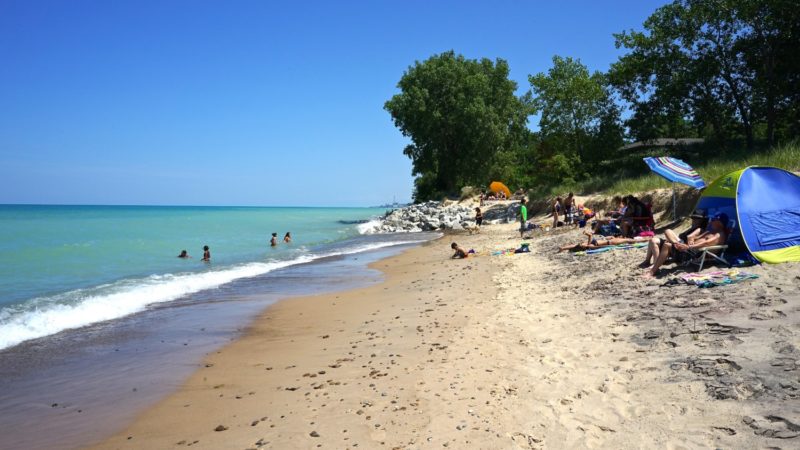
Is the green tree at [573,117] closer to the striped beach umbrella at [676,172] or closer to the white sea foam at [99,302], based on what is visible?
the striped beach umbrella at [676,172]

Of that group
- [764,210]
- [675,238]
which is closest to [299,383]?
[675,238]

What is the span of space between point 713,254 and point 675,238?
69 cm

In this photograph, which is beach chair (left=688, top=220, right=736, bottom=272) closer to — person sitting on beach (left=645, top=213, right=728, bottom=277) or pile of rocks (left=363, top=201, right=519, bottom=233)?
person sitting on beach (left=645, top=213, right=728, bottom=277)

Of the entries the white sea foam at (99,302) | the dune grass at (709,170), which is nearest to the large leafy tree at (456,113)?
the dune grass at (709,170)

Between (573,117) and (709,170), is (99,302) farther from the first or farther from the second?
(573,117)

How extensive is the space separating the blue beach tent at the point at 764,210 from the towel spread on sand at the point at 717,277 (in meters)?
1.04

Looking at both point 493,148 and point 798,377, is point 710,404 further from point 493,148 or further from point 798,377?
point 493,148

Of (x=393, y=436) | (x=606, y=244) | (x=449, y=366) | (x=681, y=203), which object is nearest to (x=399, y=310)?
(x=449, y=366)

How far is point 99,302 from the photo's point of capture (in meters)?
11.1

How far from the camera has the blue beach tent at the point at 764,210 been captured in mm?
8453

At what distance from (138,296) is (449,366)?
30.6 ft

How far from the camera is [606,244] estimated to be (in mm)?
12867

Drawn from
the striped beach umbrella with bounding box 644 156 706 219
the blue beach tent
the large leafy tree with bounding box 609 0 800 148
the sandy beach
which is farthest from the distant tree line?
the sandy beach

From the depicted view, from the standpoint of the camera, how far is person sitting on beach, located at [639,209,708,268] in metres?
9.09
